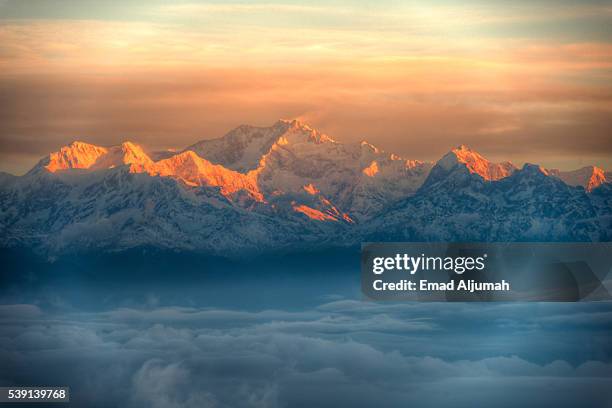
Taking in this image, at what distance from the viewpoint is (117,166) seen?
152 ft

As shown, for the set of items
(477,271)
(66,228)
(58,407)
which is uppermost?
(66,228)

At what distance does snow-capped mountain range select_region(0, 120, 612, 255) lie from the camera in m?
45.4

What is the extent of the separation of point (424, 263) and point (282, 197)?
13.3 m

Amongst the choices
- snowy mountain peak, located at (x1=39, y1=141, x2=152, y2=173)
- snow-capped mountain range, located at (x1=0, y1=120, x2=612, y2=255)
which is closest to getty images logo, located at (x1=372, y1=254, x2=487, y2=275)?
snow-capped mountain range, located at (x1=0, y1=120, x2=612, y2=255)

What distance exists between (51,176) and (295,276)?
1317cm

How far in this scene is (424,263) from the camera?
3756 cm

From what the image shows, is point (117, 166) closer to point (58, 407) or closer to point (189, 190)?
point (189, 190)

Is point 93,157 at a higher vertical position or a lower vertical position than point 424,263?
higher

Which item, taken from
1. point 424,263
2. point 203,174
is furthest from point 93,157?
point 424,263

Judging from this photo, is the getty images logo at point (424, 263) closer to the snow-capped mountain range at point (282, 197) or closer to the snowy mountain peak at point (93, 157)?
the snow-capped mountain range at point (282, 197)

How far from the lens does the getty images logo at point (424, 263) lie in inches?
1460

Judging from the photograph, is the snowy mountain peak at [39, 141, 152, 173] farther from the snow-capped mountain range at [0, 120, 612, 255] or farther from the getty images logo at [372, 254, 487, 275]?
the getty images logo at [372, 254, 487, 275]

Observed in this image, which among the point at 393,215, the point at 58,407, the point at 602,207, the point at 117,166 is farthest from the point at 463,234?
the point at 58,407

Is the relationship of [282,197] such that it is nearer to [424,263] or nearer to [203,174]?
[203,174]
